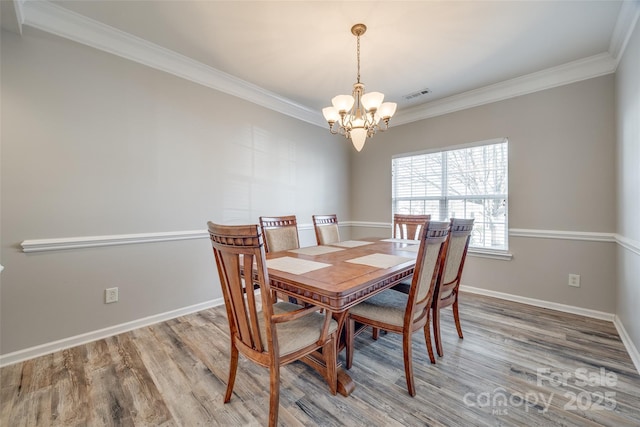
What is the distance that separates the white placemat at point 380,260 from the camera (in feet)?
5.70

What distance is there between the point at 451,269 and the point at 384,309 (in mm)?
671

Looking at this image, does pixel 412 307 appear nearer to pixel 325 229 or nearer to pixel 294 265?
pixel 294 265

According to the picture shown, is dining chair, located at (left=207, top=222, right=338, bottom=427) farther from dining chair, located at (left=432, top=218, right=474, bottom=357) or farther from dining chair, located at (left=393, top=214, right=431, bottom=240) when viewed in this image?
dining chair, located at (left=393, top=214, right=431, bottom=240)

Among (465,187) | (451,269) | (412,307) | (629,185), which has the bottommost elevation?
(412,307)

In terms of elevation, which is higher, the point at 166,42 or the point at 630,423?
the point at 166,42

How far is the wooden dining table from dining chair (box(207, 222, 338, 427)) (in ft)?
0.39

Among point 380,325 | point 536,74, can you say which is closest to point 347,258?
point 380,325

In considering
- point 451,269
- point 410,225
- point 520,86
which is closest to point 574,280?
point 410,225

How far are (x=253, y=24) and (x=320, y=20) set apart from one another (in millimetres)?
547

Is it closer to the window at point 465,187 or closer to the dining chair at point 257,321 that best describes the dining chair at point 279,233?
the dining chair at point 257,321

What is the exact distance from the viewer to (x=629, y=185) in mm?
Answer: 2033

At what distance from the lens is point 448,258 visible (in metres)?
1.81

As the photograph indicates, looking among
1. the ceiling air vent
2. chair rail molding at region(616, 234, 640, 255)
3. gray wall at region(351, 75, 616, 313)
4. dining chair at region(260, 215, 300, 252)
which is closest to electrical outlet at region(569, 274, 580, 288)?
gray wall at region(351, 75, 616, 313)

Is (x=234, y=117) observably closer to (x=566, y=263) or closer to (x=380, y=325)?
(x=380, y=325)
